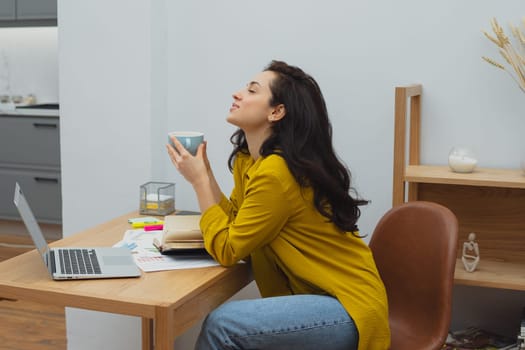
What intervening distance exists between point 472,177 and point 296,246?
0.64 m

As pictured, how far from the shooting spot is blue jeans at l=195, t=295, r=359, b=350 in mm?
1680

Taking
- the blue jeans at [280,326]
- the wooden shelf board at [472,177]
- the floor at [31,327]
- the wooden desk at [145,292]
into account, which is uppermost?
the wooden shelf board at [472,177]

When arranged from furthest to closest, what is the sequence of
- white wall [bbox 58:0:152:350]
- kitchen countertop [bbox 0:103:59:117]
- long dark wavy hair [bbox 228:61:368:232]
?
kitchen countertop [bbox 0:103:59:117]
white wall [bbox 58:0:152:350]
long dark wavy hair [bbox 228:61:368:232]

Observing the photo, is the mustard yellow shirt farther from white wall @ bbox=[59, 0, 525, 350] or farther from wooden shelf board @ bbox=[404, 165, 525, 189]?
white wall @ bbox=[59, 0, 525, 350]

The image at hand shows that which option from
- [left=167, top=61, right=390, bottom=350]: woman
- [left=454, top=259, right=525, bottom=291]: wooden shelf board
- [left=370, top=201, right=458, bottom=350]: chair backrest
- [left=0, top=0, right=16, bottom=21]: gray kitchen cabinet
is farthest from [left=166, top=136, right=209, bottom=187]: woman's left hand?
[left=0, top=0, right=16, bottom=21]: gray kitchen cabinet

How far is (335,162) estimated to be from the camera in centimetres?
186

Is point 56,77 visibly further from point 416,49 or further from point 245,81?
point 416,49

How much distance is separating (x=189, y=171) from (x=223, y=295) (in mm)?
351

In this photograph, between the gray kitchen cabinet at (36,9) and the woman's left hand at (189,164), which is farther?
the gray kitchen cabinet at (36,9)

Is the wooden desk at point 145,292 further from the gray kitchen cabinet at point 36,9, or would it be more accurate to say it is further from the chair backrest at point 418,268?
the gray kitchen cabinet at point 36,9

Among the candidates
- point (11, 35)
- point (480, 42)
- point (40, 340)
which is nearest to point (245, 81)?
point (480, 42)

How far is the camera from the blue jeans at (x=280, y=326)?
1680mm

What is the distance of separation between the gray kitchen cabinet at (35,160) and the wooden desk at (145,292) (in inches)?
106

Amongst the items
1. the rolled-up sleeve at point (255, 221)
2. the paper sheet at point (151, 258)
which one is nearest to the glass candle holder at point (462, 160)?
the rolled-up sleeve at point (255, 221)
